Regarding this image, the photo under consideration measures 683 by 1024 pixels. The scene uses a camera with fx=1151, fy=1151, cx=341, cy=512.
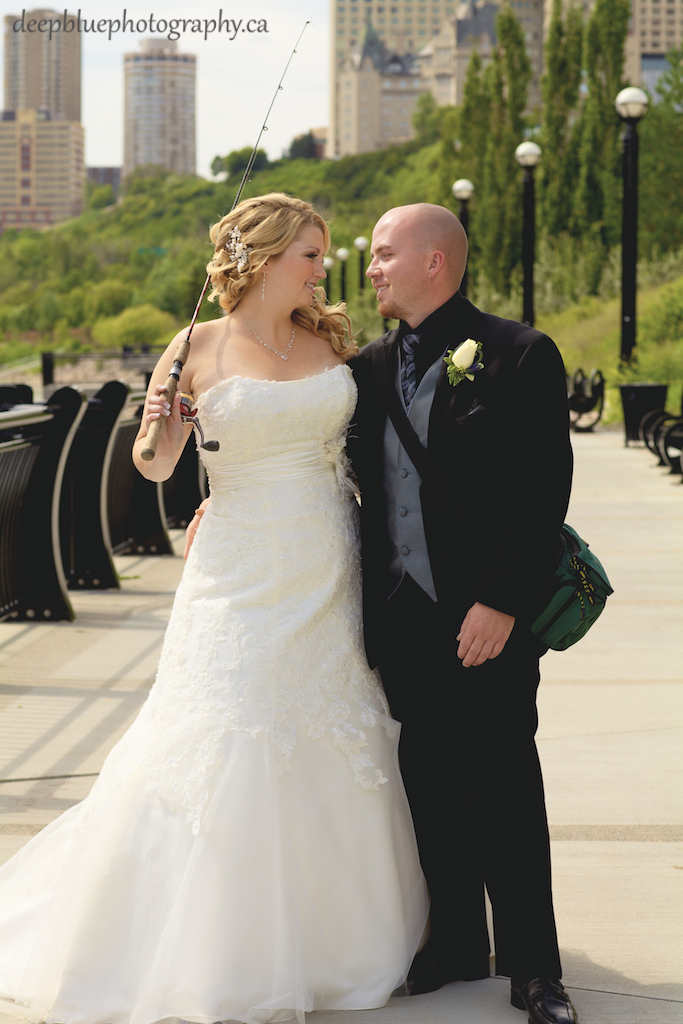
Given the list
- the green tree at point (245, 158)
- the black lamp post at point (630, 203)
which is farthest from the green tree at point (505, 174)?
the black lamp post at point (630, 203)

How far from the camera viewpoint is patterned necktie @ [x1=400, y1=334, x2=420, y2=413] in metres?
3.28

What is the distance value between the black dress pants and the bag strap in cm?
31

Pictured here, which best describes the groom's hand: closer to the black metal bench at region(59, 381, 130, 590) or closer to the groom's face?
the groom's face

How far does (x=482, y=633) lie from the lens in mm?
3074

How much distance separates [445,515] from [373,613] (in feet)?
1.23

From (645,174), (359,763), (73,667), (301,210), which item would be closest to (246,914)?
(359,763)

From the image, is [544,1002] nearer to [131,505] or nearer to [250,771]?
[250,771]

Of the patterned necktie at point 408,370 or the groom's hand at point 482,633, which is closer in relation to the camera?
the groom's hand at point 482,633

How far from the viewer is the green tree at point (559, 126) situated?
145 ft

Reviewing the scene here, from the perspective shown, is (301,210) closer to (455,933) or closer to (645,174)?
(455,933)

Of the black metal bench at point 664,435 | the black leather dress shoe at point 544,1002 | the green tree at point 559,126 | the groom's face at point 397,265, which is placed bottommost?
the black leather dress shoe at point 544,1002

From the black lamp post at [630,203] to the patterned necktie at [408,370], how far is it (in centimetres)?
1665

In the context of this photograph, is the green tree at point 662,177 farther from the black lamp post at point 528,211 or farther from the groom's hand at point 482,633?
the groom's hand at point 482,633

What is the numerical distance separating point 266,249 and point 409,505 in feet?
2.92
